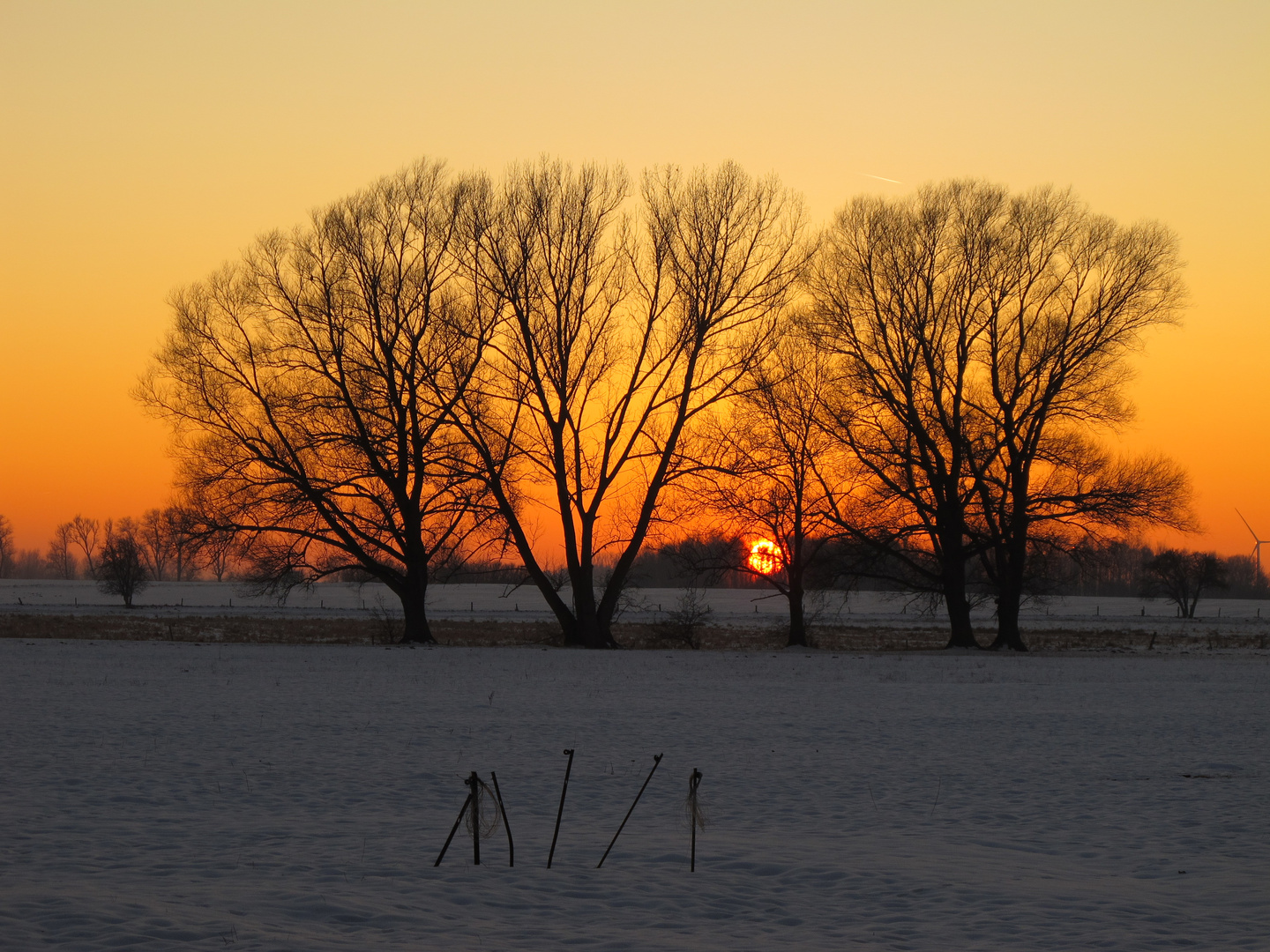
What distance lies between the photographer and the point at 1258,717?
2098 cm

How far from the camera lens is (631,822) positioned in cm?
1140

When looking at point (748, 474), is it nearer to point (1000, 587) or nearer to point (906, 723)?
point (1000, 587)

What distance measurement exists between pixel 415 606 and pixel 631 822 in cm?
3204

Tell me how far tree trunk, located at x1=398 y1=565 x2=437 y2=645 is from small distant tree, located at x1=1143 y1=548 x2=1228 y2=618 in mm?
70500

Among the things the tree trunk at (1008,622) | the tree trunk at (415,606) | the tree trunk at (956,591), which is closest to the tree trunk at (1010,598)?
the tree trunk at (1008,622)

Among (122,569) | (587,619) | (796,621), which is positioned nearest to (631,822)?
(587,619)

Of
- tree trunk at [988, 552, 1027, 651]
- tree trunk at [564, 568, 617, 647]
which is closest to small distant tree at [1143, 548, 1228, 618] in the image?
tree trunk at [988, 552, 1027, 651]

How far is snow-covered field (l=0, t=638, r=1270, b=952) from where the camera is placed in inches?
305

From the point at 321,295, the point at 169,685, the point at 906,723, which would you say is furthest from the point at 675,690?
the point at 321,295

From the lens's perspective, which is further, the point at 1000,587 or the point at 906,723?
the point at 1000,587

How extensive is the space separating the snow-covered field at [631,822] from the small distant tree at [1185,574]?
252 feet

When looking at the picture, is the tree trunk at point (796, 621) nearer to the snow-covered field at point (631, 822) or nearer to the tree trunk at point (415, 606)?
the tree trunk at point (415, 606)

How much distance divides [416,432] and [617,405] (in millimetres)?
7086

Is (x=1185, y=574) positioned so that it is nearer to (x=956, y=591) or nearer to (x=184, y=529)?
(x=956, y=591)
